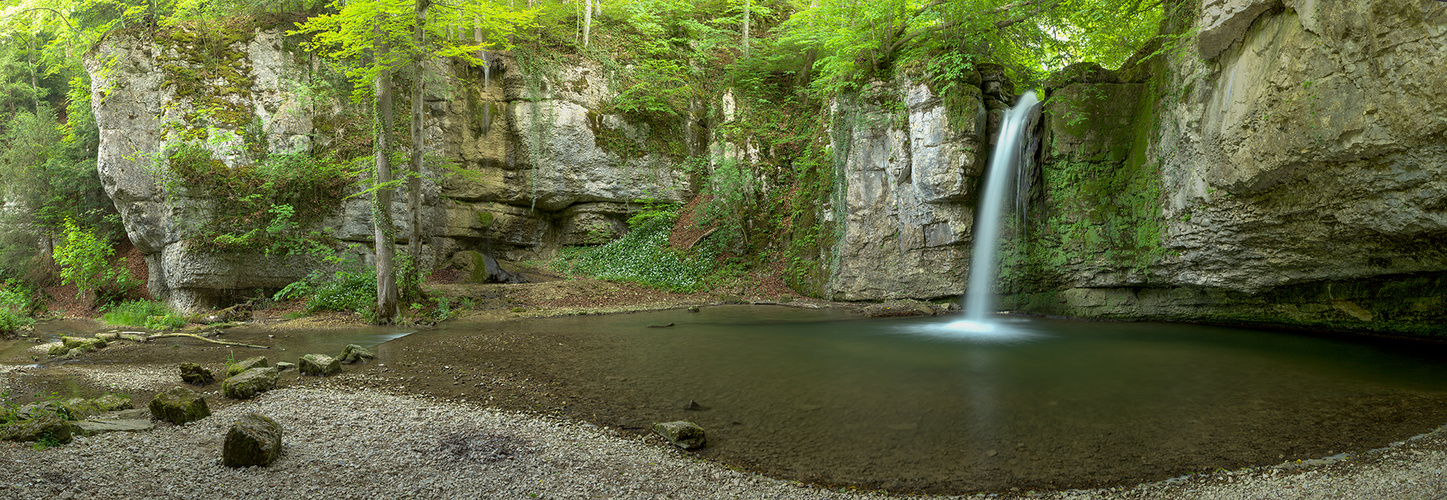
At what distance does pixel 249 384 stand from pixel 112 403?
85 cm

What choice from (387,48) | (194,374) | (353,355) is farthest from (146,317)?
(194,374)

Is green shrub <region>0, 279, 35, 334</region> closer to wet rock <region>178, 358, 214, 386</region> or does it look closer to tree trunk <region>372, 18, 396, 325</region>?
tree trunk <region>372, 18, 396, 325</region>

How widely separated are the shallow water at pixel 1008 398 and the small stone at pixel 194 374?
128 inches

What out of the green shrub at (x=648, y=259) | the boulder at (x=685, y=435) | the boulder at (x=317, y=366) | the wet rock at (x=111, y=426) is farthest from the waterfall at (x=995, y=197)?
the wet rock at (x=111, y=426)

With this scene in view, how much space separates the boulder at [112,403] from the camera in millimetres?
4488

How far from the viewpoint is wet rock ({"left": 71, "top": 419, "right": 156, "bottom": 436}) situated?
3699 mm

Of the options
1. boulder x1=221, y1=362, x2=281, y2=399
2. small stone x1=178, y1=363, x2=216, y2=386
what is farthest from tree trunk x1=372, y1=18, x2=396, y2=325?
boulder x1=221, y1=362, x2=281, y2=399

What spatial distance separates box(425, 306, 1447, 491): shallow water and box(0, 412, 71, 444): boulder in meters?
3.38

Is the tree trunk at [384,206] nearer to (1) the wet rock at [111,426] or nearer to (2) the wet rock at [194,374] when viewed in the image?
(2) the wet rock at [194,374]

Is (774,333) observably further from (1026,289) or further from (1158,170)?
(1158,170)

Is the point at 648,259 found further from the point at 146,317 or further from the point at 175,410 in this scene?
the point at 175,410

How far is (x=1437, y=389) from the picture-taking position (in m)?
5.61

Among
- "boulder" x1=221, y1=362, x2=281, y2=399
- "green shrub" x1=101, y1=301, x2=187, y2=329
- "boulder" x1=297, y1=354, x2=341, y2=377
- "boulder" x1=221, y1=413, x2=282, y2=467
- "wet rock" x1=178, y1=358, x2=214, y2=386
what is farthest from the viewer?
"green shrub" x1=101, y1=301, x2=187, y2=329

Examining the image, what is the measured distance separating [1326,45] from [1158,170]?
3.81 meters
